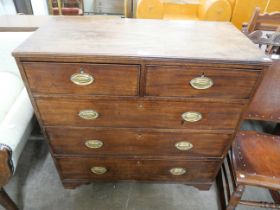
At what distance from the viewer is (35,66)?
0.75 metres

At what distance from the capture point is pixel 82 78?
785 mm

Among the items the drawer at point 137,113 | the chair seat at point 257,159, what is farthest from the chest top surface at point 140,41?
the chair seat at point 257,159

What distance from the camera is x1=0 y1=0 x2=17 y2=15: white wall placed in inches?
100

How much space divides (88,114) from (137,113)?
0.72ft

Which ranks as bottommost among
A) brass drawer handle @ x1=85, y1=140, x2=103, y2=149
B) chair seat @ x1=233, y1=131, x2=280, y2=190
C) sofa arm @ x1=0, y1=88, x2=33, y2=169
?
chair seat @ x1=233, y1=131, x2=280, y2=190

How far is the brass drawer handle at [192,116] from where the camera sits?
0.92 metres

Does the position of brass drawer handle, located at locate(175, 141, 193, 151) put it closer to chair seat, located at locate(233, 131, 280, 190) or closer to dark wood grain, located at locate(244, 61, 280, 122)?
chair seat, located at locate(233, 131, 280, 190)

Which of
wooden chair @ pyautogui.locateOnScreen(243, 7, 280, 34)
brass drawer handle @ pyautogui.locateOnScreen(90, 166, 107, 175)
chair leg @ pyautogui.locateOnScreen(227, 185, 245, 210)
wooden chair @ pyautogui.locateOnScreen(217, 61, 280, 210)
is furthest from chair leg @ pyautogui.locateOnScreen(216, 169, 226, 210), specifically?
wooden chair @ pyautogui.locateOnScreen(243, 7, 280, 34)

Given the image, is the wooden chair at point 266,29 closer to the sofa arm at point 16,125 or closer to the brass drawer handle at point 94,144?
the brass drawer handle at point 94,144

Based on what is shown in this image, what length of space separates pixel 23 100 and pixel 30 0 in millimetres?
2621

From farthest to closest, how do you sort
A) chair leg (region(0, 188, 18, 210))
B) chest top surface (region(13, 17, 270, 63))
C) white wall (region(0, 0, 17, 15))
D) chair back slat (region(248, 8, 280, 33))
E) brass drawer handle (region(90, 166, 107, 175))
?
white wall (region(0, 0, 17, 15)) < chair back slat (region(248, 8, 280, 33)) < brass drawer handle (region(90, 166, 107, 175)) < chair leg (region(0, 188, 18, 210)) < chest top surface (region(13, 17, 270, 63))

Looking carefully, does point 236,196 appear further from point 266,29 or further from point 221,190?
point 266,29

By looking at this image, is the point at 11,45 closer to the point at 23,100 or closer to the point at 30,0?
the point at 23,100

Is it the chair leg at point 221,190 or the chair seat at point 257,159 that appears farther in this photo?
the chair leg at point 221,190
